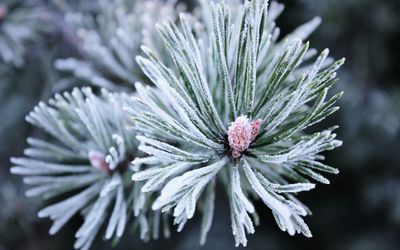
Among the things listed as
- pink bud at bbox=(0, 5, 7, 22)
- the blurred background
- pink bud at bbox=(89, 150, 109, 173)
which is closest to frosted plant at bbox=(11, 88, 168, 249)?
pink bud at bbox=(89, 150, 109, 173)

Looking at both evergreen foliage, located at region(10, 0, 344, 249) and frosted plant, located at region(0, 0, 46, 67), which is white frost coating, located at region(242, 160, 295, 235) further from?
frosted plant, located at region(0, 0, 46, 67)

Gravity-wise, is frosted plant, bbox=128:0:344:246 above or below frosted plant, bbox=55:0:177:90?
below

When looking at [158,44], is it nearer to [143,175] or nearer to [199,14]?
[199,14]

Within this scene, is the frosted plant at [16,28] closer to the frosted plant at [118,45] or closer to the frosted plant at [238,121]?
the frosted plant at [118,45]

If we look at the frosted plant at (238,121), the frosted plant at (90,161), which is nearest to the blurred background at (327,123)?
the frosted plant at (90,161)

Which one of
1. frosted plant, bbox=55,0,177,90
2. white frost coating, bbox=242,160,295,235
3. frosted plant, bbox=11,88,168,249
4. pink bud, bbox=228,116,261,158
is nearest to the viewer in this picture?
white frost coating, bbox=242,160,295,235

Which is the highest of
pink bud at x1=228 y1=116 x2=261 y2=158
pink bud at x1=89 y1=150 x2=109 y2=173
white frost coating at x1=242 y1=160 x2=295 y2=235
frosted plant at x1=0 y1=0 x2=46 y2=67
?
frosted plant at x1=0 y1=0 x2=46 y2=67

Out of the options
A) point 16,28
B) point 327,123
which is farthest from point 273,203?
point 327,123

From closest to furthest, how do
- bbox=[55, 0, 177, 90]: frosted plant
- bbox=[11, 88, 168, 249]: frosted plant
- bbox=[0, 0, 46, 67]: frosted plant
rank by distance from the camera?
bbox=[11, 88, 168, 249]: frosted plant
bbox=[55, 0, 177, 90]: frosted plant
bbox=[0, 0, 46, 67]: frosted plant

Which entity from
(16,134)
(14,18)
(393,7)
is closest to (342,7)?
(393,7)
